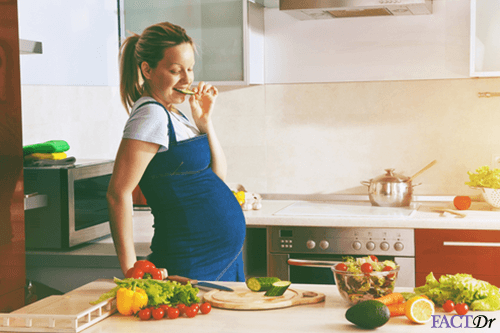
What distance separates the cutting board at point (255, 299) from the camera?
4.54ft

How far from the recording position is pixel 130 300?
1.34 m

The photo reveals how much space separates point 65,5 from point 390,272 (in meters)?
1.49

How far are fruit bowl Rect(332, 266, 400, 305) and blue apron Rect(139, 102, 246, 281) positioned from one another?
0.61 m

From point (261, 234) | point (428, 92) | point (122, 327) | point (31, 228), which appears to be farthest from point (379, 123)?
point (122, 327)

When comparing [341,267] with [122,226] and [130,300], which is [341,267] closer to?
[130,300]

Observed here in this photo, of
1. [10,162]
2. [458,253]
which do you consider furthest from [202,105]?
[458,253]

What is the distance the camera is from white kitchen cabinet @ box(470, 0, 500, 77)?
2781 mm

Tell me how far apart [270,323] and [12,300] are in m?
0.71

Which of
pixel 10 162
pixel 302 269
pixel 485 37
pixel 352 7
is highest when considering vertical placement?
pixel 352 7

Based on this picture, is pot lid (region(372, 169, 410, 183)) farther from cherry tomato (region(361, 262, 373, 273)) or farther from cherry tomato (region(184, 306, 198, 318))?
cherry tomato (region(184, 306, 198, 318))

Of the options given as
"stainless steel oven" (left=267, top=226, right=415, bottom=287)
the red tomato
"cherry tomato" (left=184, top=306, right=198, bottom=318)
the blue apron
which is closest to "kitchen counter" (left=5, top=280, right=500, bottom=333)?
"cherry tomato" (left=184, top=306, right=198, bottom=318)

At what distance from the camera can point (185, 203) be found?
184cm

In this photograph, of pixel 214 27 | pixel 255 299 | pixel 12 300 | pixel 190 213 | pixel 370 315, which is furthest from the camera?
pixel 214 27

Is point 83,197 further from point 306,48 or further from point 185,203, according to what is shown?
point 306,48
